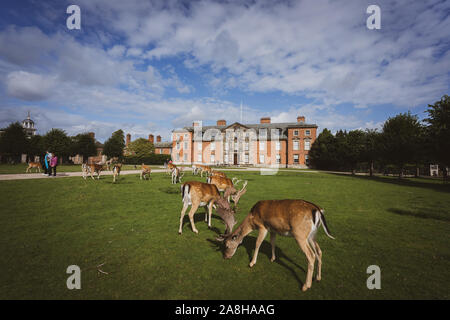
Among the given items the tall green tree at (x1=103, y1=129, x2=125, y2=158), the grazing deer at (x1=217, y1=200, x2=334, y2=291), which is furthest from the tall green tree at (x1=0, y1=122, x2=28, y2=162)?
the grazing deer at (x1=217, y1=200, x2=334, y2=291)

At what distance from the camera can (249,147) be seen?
62.9m

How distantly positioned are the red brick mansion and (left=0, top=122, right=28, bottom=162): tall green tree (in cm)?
4027

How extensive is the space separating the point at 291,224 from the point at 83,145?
60.3 metres

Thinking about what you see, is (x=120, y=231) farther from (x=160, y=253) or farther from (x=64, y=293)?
(x=64, y=293)

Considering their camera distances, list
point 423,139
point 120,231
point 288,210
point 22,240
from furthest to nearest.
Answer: point 423,139
point 120,231
point 22,240
point 288,210

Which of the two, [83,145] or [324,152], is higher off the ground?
[83,145]

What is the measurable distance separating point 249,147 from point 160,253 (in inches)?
2324

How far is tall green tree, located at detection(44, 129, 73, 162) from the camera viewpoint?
1757 inches

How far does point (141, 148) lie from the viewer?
216 feet

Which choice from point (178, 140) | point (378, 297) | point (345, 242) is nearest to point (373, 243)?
point (345, 242)

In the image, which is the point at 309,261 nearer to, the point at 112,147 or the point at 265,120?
the point at 265,120

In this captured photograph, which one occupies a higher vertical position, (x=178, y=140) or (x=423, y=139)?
(x=178, y=140)

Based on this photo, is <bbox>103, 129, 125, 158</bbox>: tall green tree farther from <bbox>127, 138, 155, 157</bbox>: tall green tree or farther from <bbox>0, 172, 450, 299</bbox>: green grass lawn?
<bbox>0, 172, 450, 299</bbox>: green grass lawn

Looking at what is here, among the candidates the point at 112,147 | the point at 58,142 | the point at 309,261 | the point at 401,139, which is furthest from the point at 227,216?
the point at 112,147
